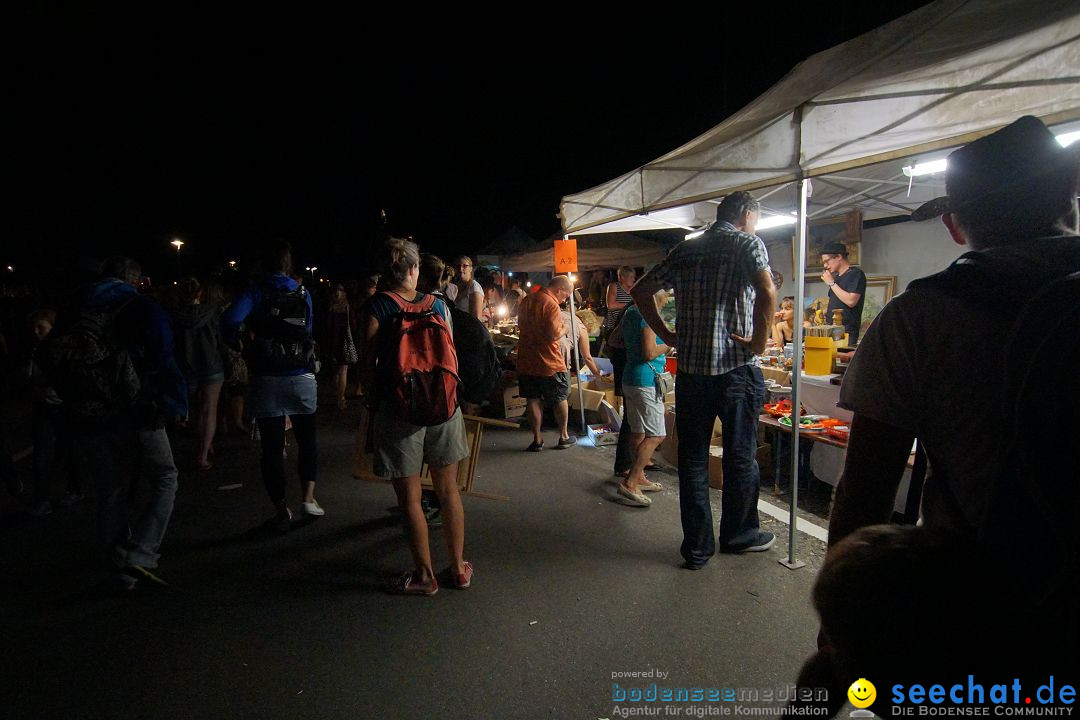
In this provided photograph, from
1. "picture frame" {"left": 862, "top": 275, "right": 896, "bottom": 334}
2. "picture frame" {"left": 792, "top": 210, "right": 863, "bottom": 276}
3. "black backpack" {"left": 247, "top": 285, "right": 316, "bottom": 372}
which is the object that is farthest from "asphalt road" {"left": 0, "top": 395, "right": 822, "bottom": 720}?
"picture frame" {"left": 792, "top": 210, "right": 863, "bottom": 276}

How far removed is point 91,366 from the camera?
3188 mm

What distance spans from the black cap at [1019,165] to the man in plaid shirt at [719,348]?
215cm

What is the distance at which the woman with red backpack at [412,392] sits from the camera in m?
Result: 3.09

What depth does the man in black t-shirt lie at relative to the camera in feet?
A: 20.4

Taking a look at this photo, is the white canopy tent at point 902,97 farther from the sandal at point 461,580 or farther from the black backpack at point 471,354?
the sandal at point 461,580

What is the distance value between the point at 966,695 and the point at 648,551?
3088 millimetres

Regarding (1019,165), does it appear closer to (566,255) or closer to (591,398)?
(566,255)

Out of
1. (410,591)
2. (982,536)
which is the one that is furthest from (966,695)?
(410,591)

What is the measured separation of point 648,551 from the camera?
3.91 meters

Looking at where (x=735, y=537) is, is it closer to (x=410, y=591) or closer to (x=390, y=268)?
(x=410, y=591)

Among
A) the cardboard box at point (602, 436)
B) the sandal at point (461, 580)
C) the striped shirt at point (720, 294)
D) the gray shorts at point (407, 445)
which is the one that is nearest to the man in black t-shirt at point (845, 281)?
the cardboard box at point (602, 436)

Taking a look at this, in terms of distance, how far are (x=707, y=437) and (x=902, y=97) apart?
86.3 inches

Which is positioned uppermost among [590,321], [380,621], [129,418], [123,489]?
[590,321]

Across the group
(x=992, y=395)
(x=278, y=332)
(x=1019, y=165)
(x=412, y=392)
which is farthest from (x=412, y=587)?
(x=1019, y=165)
